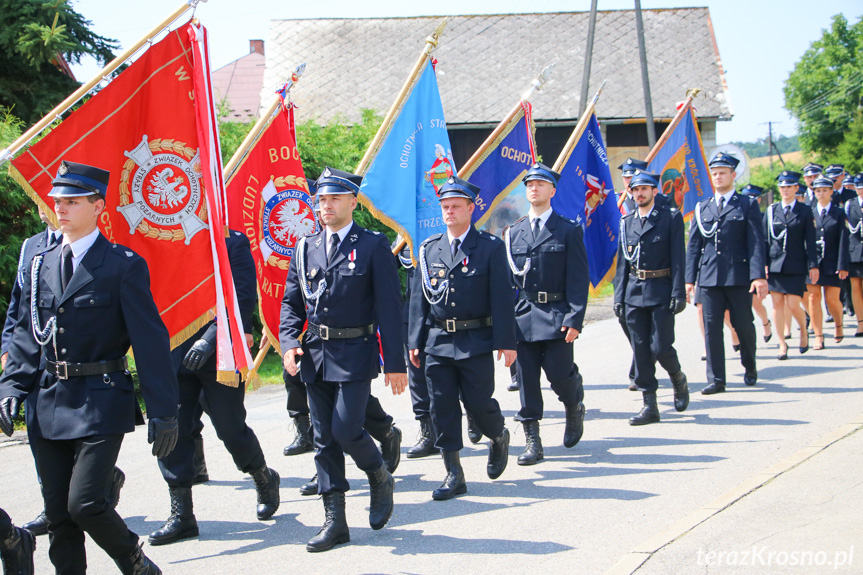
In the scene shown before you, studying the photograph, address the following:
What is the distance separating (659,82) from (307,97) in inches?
425

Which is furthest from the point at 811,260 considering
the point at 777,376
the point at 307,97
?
the point at 307,97

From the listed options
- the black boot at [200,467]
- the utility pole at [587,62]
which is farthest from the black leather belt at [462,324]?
the utility pole at [587,62]

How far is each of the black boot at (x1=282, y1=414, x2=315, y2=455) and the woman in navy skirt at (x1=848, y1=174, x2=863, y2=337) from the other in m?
8.51

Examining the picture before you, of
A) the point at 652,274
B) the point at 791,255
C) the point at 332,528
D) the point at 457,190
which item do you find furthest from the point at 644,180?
the point at 332,528

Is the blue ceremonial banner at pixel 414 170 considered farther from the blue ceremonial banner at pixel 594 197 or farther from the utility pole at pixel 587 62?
the utility pole at pixel 587 62

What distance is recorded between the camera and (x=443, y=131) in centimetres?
830

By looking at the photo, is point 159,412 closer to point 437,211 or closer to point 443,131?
point 437,211

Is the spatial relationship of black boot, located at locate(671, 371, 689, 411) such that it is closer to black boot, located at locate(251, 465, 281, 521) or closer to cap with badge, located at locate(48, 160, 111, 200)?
black boot, located at locate(251, 465, 281, 521)

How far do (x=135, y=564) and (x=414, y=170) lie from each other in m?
4.48

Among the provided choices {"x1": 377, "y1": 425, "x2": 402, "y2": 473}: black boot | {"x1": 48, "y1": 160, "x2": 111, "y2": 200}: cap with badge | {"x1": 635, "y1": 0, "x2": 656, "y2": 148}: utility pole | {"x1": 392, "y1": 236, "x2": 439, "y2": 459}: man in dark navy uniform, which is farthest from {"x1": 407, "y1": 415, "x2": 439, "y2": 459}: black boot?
{"x1": 635, "y1": 0, "x2": 656, "y2": 148}: utility pole

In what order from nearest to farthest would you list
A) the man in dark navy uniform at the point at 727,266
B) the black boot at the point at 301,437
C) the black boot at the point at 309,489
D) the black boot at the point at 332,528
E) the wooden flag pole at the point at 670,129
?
the black boot at the point at 332,528, the black boot at the point at 309,489, the black boot at the point at 301,437, the man in dark navy uniform at the point at 727,266, the wooden flag pole at the point at 670,129

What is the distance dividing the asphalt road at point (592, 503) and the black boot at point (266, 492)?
6 cm

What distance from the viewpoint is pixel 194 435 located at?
581 centimetres

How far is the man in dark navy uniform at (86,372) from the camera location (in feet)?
14.0
